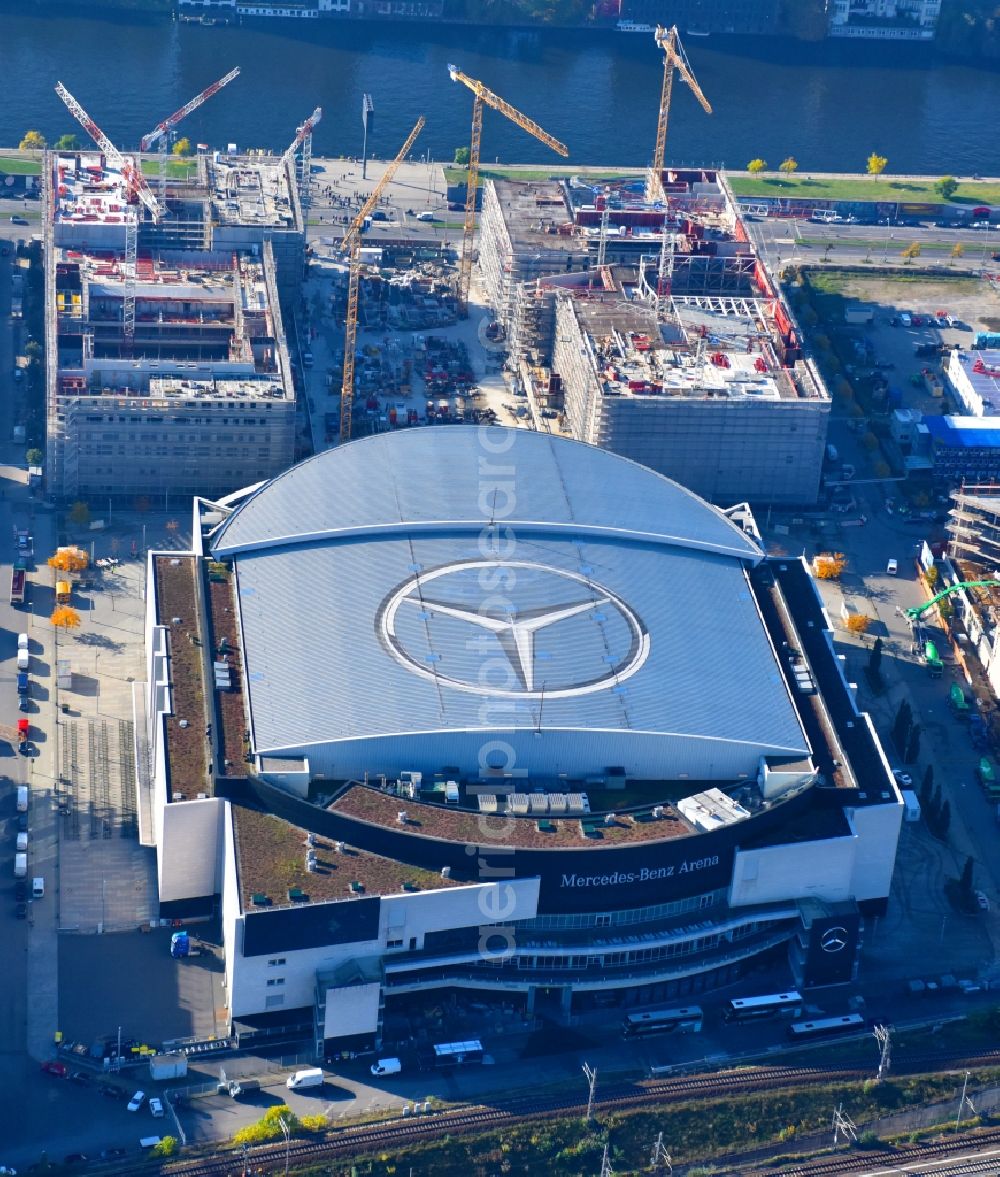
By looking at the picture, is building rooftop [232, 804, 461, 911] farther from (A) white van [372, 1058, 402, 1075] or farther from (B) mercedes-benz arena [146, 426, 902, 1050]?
(A) white van [372, 1058, 402, 1075]

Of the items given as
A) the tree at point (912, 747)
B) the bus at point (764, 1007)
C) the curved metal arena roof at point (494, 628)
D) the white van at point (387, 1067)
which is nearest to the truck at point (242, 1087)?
the white van at point (387, 1067)

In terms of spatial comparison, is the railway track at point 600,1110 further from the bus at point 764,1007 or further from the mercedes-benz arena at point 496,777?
the mercedes-benz arena at point 496,777

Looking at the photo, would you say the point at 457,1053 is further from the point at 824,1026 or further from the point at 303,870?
the point at 824,1026

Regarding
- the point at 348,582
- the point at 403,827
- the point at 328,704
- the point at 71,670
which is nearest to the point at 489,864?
the point at 403,827

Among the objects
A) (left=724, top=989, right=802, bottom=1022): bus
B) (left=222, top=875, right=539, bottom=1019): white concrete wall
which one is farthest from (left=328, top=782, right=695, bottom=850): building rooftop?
(left=724, top=989, right=802, bottom=1022): bus

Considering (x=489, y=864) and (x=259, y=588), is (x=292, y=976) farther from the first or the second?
(x=259, y=588)

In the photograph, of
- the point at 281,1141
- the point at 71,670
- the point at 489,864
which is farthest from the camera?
the point at 71,670
